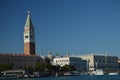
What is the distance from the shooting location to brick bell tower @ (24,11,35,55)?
422ft

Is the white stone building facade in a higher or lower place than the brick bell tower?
lower

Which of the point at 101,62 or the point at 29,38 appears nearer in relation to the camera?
the point at 29,38

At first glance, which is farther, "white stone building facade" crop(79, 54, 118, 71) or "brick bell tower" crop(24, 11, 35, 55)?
"white stone building facade" crop(79, 54, 118, 71)

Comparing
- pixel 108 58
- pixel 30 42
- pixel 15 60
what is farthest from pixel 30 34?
pixel 108 58

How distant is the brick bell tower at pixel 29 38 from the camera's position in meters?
129

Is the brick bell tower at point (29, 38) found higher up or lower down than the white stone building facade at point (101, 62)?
higher up

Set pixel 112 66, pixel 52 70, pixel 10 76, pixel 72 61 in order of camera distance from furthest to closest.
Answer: pixel 112 66, pixel 72 61, pixel 52 70, pixel 10 76

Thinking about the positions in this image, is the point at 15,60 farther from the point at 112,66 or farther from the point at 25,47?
the point at 112,66

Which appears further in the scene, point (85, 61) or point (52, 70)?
point (85, 61)

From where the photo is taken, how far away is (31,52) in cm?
13012

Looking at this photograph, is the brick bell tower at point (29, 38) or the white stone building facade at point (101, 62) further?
the white stone building facade at point (101, 62)

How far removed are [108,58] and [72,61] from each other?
27.7 m

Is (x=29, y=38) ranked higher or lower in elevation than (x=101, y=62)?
higher

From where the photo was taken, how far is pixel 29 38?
129 metres
